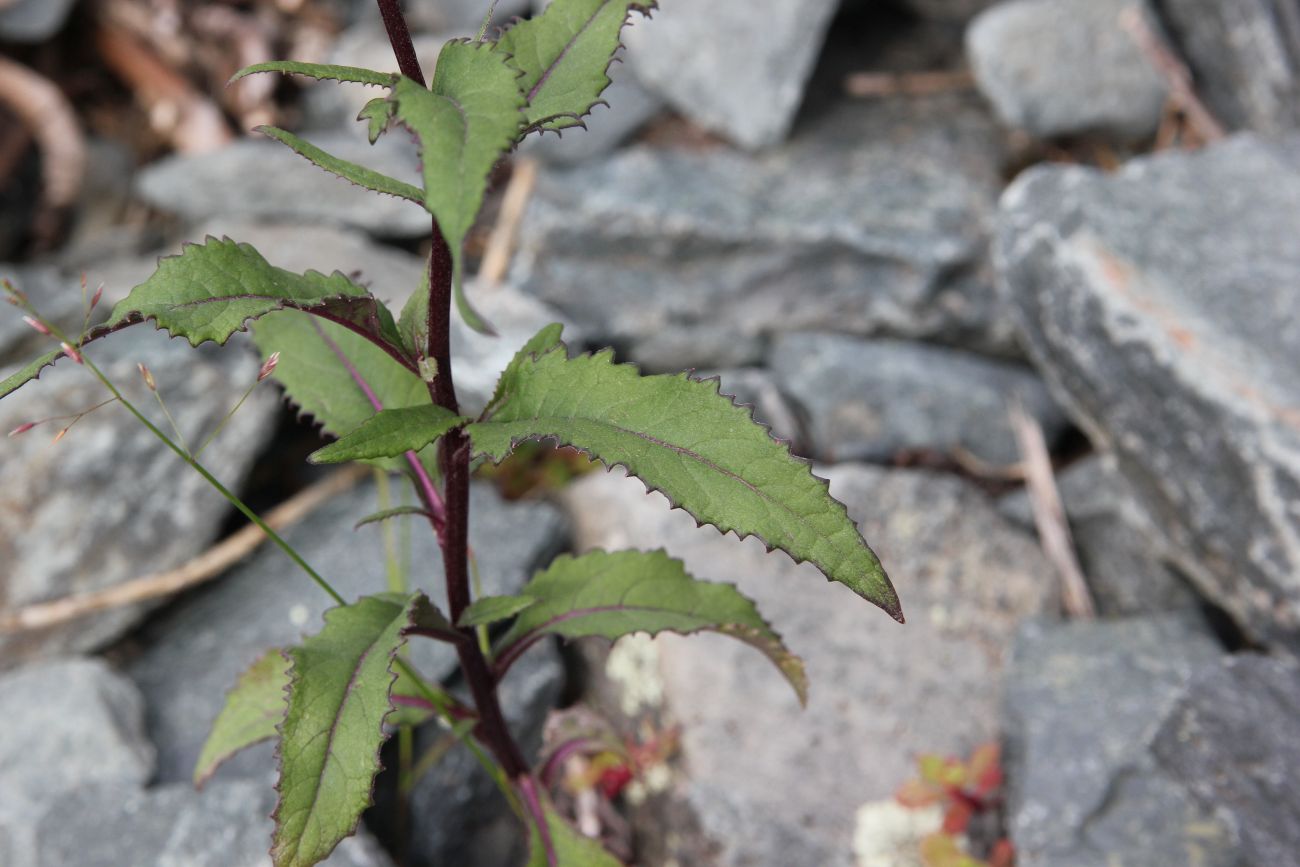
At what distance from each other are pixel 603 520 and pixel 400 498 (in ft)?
1.73

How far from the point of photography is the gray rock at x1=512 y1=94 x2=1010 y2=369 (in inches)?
136

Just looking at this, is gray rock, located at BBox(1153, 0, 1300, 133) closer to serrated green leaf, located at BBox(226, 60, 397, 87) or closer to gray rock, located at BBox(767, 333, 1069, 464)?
gray rock, located at BBox(767, 333, 1069, 464)

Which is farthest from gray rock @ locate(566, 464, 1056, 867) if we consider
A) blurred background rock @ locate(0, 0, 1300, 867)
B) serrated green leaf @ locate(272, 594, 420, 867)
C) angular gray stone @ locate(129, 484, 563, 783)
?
serrated green leaf @ locate(272, 594, 420, 867)

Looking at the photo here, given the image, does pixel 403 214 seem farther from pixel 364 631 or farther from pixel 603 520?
pixel 364 631

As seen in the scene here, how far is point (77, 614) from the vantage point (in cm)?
264

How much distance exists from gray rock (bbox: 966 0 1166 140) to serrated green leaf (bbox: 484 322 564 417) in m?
2.54

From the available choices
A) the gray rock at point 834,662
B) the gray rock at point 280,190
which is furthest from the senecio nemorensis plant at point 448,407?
the gray rock at point 280,190

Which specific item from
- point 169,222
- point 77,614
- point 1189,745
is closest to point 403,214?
point 169,222

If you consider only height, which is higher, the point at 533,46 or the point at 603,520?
the point at 533,46

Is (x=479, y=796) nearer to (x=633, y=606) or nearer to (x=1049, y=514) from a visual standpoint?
(x=633, y=606)

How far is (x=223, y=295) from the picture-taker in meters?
1.22

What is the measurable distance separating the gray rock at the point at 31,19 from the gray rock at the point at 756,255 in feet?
5.96

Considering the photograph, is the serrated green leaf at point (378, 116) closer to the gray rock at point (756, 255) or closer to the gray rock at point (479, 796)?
the gray rock at point (479, 796)

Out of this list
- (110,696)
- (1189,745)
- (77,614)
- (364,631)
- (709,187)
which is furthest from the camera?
(709,187)
